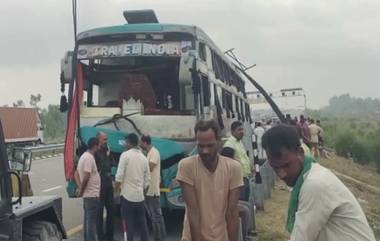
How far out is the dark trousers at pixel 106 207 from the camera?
9.12m

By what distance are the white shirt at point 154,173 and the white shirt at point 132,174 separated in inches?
22.5

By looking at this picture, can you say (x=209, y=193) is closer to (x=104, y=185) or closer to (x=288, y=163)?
(x=288, y=163)

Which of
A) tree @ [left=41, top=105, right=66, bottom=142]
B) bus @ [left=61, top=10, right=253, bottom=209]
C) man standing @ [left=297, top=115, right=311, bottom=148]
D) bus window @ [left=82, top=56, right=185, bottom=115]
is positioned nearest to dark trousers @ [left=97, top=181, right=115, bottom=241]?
bus @ [left=61, top=10, right=253, bottom=209]

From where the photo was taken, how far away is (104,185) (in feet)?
29.9

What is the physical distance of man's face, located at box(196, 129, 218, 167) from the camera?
4762 mm

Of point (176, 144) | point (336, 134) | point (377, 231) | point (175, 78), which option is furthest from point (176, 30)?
point (336, 134)

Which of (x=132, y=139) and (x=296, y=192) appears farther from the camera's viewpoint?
(x=132, y=139)

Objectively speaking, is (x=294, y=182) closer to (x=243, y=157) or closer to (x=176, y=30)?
(x=243, y=157)

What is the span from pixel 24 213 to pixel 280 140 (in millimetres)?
3336

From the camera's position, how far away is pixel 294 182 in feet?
9.41

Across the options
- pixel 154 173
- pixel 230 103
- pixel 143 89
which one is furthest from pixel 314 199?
pixel 230 103

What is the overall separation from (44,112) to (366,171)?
32318mm

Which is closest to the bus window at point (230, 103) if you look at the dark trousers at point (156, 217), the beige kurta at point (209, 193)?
the dark trousers at point (156, 217)

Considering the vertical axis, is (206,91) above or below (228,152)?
above
